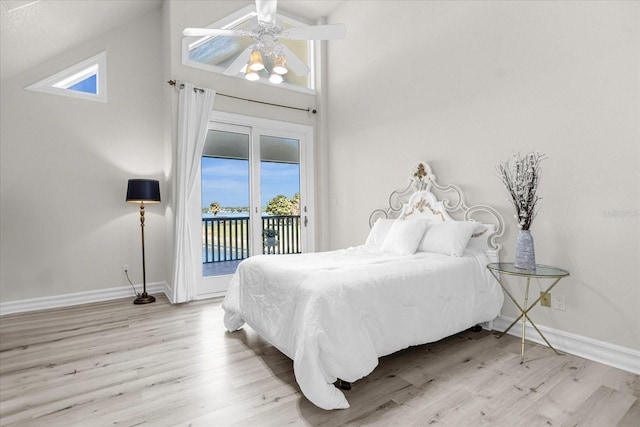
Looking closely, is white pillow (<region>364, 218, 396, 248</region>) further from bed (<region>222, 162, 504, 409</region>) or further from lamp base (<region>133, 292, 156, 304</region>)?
lamp base (<region>133, 292, 156, 304</region>)

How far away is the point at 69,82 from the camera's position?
3.78m

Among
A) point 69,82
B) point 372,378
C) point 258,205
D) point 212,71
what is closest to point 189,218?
point 258,205

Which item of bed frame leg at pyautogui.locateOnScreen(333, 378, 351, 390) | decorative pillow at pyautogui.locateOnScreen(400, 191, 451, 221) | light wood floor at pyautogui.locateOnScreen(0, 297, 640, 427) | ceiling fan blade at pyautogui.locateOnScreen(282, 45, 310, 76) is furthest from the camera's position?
decorative pillow at pyautogui.locateOnScreen(400, 191, 451, 221)

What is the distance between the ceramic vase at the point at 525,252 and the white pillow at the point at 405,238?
2.59 ft

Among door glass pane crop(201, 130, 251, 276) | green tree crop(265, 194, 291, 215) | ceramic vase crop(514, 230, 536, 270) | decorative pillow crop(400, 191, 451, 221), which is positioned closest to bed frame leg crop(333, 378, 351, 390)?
ceramic vase crop(514, 230, 536, 270)

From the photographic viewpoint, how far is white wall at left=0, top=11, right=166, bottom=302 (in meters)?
3.45

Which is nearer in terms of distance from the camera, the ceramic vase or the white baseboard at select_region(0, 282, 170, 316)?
the ceramic vase

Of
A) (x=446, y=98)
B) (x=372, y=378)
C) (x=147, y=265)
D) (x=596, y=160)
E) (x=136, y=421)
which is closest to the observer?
(x=136, y=421)

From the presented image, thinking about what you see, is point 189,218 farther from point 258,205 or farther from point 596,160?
point 596,160

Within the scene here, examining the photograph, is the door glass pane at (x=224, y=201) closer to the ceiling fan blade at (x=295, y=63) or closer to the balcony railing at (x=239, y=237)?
the balcony railing at (x=239, y=237)

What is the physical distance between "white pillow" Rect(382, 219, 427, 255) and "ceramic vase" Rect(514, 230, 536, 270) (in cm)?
79

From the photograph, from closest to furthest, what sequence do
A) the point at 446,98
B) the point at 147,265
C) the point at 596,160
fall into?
1. the point at 596,160
2. the point at 446,98
3. the point at 147,265

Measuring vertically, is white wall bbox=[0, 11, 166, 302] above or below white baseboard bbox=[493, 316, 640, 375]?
above

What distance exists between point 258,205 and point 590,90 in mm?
3540
